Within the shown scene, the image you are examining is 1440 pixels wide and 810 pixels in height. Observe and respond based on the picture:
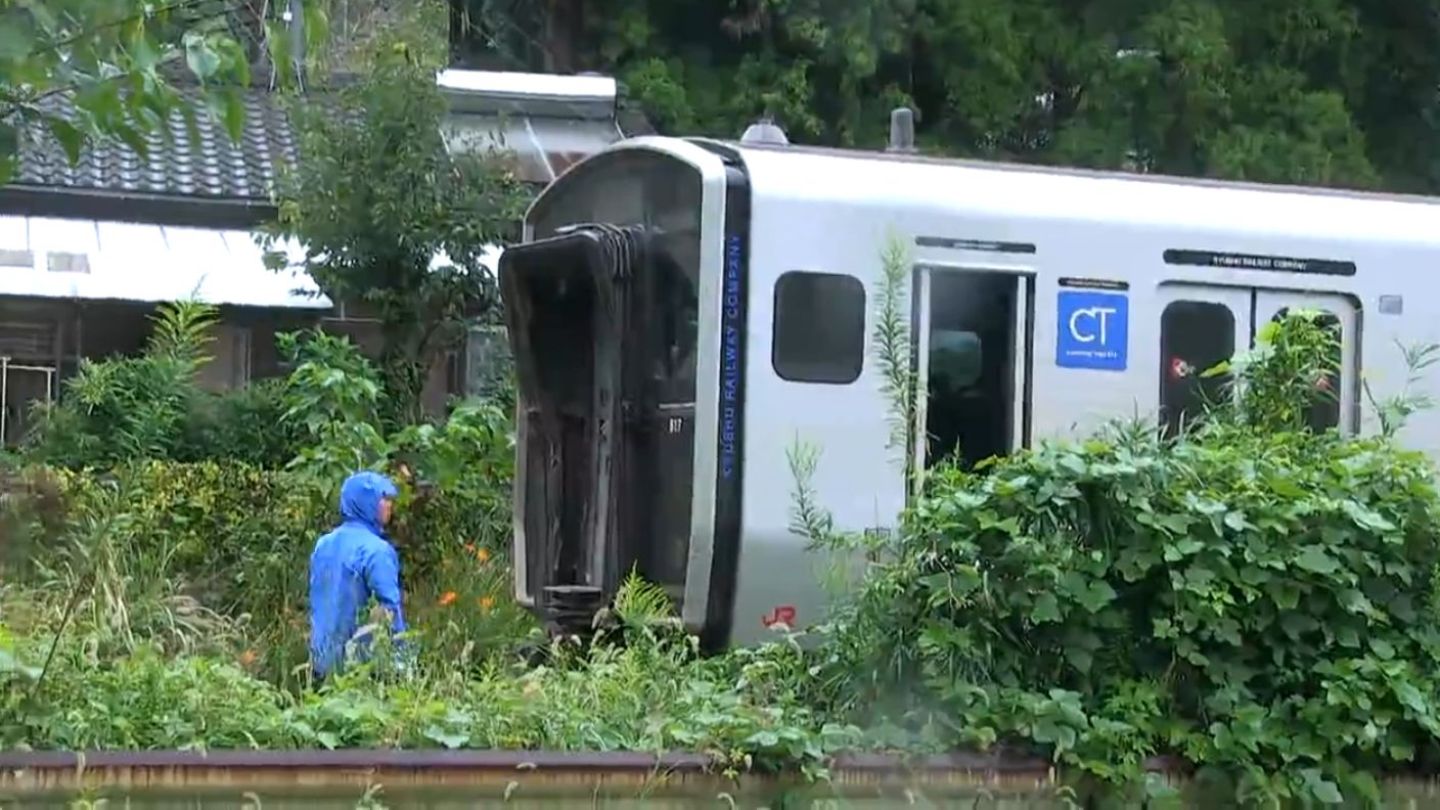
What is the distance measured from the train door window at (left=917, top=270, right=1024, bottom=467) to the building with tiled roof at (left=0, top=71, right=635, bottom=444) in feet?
23.9

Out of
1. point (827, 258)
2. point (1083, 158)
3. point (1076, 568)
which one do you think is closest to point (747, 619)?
point (827, 258)

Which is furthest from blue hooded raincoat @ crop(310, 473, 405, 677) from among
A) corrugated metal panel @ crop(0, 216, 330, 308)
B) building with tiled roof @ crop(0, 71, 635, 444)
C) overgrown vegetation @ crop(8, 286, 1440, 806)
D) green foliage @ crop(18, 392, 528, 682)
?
corrugated metal panel @ crop(0, 216, 330, 308)

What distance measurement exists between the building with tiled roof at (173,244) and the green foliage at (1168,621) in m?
10.7

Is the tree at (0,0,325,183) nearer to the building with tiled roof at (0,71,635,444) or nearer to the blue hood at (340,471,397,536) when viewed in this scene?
the blue hood at (340,471,397,536)

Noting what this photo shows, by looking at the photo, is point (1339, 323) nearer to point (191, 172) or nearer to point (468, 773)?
point (468, 773)

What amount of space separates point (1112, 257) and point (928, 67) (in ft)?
31.1

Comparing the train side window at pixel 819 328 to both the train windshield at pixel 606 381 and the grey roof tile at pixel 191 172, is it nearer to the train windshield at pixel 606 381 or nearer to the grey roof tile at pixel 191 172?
the train windshield at pixel 606 381

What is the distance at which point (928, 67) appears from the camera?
18859 mm

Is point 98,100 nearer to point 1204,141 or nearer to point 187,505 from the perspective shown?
point 187,505

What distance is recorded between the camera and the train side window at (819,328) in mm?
9016

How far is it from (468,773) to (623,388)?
15.1 feet

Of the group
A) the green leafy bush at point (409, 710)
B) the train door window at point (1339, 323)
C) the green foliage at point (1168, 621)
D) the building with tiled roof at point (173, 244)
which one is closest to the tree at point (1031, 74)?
the building with tiled roof at point (173, 244)

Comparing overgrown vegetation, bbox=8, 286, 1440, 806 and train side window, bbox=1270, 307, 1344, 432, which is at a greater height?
train side window, bbox=1270, 307, 1344, 432

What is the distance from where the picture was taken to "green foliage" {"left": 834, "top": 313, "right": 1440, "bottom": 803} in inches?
222
